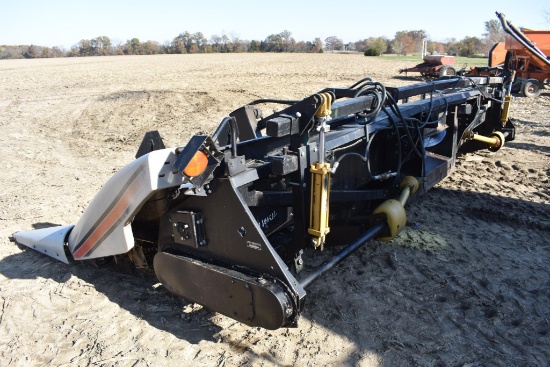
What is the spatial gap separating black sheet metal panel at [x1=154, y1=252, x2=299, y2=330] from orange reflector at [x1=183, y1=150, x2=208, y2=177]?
24.2 inches

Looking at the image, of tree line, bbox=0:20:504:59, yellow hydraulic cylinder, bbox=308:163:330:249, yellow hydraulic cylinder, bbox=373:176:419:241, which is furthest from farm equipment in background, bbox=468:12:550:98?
tree line, bbox=0:20:504:59

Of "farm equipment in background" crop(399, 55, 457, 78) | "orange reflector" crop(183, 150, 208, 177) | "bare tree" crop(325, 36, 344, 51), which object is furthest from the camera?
"bare tree" crop(325, 36, 344, 51)

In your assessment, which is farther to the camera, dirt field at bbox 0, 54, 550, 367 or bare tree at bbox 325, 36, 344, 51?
bare tree at bbox 325, 36, 344, 51

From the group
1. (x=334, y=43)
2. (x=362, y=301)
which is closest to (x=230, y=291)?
(x=362, y=301)

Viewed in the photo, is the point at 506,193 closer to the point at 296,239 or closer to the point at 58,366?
the point at 296,239

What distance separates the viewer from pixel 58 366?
2.62 metres

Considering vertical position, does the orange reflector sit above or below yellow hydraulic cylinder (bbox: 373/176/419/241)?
above

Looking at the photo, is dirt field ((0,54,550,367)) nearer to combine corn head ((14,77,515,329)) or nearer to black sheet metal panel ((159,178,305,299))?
combine corn head ((14,77,515,329))

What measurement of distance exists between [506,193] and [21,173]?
21.0 feet

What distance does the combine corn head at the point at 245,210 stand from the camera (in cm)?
236

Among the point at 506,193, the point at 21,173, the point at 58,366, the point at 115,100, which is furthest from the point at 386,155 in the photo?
the point at 115,100

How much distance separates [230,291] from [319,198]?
725 mm

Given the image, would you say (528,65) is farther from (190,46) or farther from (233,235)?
(190,46)

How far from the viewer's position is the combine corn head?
2.36 metres
